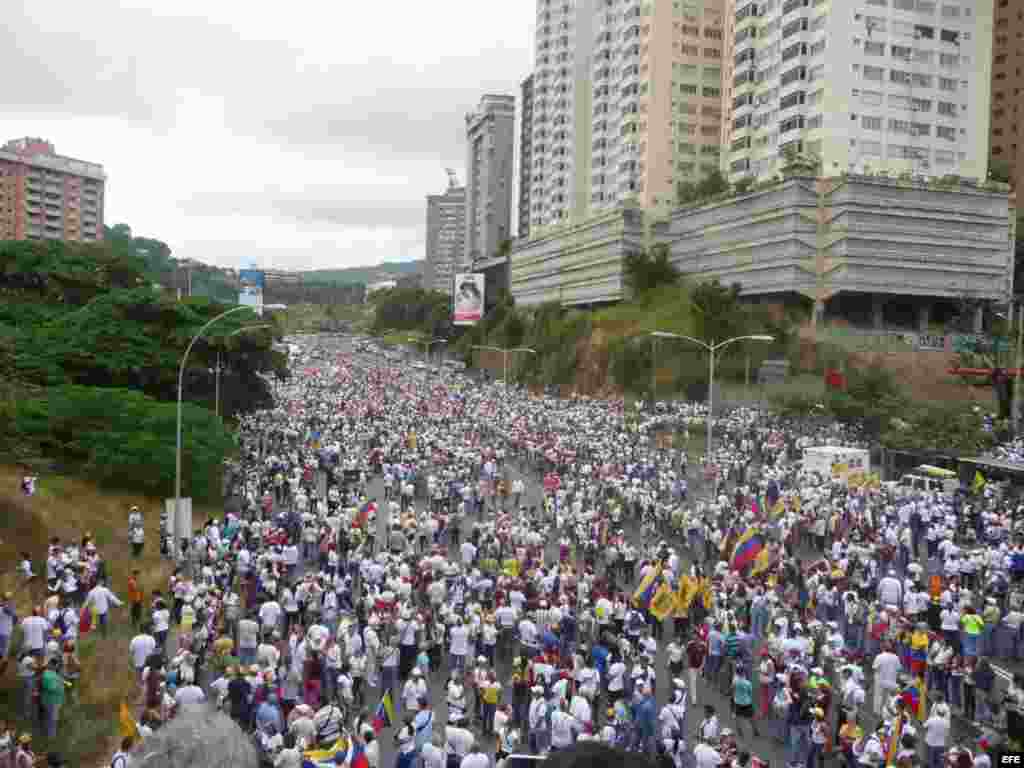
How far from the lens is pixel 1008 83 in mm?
100188

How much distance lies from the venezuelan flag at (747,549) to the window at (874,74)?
167 ft

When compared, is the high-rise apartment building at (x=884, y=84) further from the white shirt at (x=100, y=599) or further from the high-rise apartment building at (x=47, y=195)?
the high-rise apartment building at (x=47, y=195)

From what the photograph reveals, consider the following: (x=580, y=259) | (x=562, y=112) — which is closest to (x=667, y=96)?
(x=580, y=259)

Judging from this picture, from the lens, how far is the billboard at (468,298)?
107 m

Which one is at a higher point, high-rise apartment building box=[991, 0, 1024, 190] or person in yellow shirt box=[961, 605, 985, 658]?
high-rise apartment building box=[991, 0, 1024, 190]

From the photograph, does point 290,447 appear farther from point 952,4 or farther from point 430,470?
point 952,4

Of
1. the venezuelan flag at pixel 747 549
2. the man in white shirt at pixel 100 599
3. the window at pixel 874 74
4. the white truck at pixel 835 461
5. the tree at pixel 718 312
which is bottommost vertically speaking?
the man in white shirt at pixel 100 599

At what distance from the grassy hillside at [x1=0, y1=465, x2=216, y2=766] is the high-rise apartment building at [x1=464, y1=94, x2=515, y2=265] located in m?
149

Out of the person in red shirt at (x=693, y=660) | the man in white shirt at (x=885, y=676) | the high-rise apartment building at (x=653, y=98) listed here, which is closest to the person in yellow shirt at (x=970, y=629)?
the man in white shirt at (x=885, y=676)

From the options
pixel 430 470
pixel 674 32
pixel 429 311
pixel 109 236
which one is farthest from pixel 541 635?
pixel 109 236

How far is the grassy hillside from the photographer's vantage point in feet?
46.4

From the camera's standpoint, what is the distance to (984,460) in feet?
106

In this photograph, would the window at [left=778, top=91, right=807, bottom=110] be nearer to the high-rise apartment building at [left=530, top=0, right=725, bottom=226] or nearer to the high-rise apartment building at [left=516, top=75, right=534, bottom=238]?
the high-rise apartment building at [left=530, top=0, right=725, bottom=226]

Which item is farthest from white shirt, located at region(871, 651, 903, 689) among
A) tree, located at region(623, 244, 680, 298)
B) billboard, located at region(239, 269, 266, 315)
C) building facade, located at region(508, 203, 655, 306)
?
building facade, located at region(508, 203, 655, 306)
